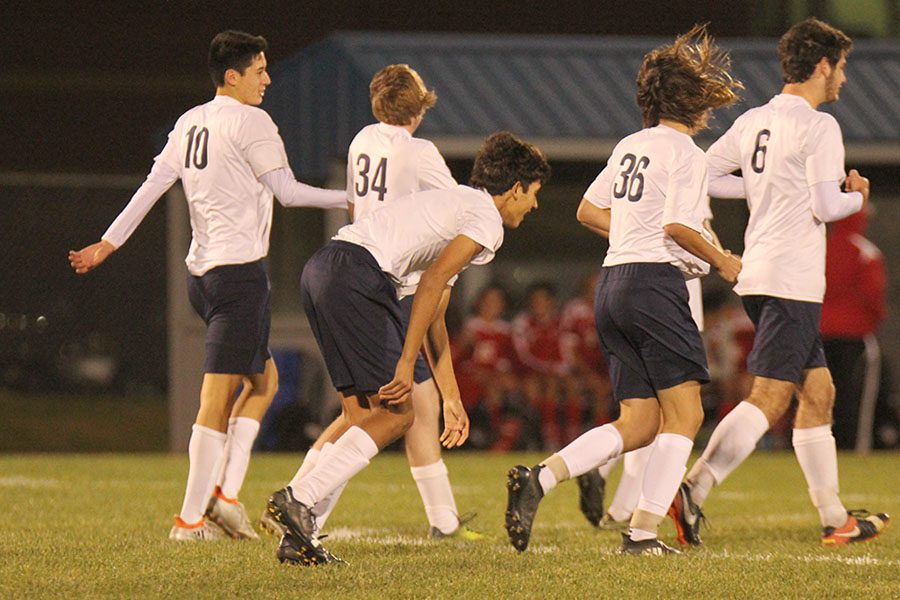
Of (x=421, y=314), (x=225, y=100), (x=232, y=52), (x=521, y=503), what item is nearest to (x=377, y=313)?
(x=421, y=314)

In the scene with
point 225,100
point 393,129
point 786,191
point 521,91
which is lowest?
point 786,191

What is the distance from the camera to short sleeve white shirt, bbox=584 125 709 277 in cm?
662

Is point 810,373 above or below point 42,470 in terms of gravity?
above

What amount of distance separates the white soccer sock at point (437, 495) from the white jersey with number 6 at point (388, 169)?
3.80 ft

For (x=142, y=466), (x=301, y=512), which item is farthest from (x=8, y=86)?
(x=301, y=512)

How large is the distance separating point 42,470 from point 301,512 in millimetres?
6460

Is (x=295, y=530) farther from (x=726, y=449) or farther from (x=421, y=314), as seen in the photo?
(x=726, y=449)

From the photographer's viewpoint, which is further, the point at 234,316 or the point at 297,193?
the point at 234,316

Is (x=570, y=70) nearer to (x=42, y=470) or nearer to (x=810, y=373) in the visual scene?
(x=42, y=470)

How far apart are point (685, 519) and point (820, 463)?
734 millimetres

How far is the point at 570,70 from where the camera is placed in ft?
50.5

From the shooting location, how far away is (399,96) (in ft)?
24.8

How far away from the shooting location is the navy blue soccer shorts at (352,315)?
618cm

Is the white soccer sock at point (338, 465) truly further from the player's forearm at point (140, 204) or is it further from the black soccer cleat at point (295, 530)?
the player's forearm at point (140, 204)
